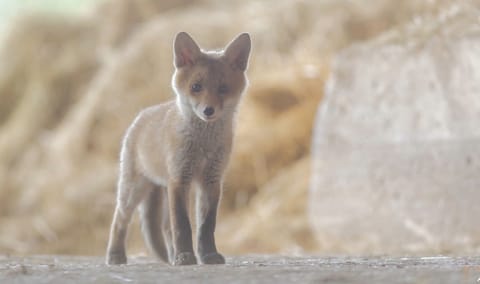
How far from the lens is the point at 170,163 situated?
4.17 meters

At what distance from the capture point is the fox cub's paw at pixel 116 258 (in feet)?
15.2

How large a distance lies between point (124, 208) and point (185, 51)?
3.02 ft

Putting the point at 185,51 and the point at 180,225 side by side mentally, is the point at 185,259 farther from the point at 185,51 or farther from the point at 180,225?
the point at 185,51

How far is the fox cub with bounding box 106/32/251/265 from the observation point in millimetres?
4027

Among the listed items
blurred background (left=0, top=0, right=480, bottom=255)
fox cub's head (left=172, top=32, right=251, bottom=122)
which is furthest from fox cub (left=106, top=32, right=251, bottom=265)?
blurred background (left=0, top=0, right=480, bottom=255)

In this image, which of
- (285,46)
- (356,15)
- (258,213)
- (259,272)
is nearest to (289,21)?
(285,46)

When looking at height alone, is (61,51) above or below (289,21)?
above

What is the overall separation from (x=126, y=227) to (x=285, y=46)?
16.0ft

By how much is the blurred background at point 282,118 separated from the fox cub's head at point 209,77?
78.7 inches

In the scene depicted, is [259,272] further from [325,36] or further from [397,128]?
[325,36]

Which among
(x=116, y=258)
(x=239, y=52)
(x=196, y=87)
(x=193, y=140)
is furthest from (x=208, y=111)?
(x=116, y=258)

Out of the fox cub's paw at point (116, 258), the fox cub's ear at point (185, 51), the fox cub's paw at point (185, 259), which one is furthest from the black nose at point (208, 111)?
the fox cub's paw at point (116, 258)

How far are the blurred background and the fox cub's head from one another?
6.56 feet

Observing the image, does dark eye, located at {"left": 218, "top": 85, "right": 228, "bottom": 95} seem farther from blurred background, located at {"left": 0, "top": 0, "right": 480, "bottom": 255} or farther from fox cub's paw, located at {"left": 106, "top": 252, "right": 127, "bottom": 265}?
blurred background, located at {"left": 0, "top": 0, "right": 480, "bottom": 255}
